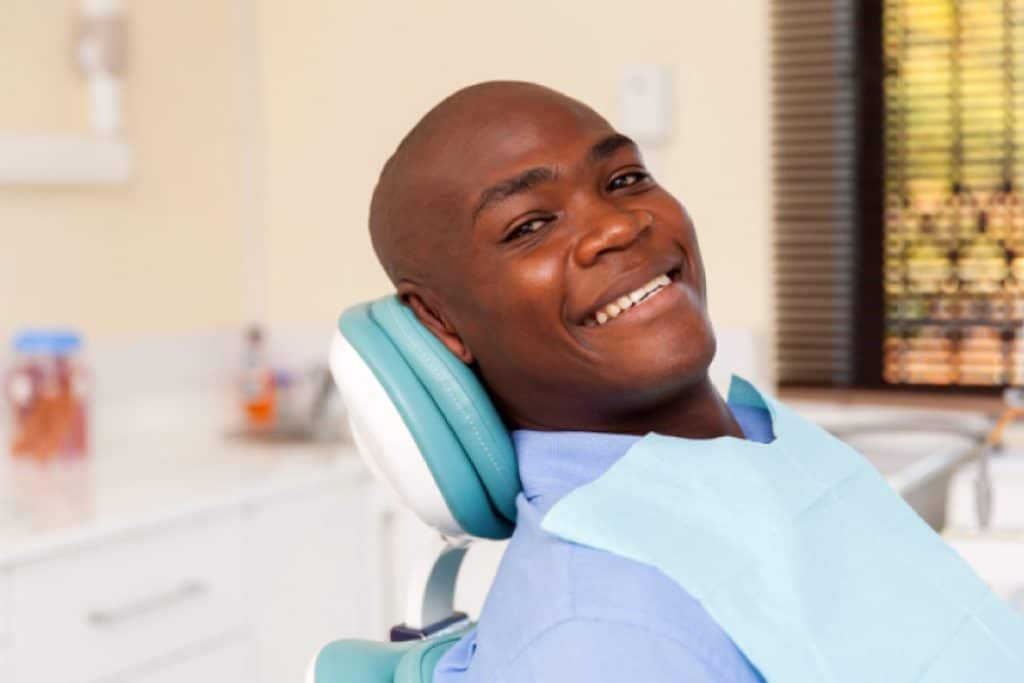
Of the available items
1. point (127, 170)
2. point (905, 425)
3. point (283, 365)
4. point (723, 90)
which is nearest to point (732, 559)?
point (905, 425)

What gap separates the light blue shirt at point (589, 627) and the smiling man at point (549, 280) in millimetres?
23

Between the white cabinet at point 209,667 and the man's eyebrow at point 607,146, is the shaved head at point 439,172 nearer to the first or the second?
the man's eyebrow at point 607,146

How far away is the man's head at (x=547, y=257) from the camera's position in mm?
989

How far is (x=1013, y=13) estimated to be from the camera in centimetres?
246

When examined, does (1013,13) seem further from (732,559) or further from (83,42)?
(732,559)

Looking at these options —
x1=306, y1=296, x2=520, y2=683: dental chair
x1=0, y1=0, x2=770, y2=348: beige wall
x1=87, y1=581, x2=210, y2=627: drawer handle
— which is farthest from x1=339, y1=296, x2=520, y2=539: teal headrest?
x1=0, y1=0, x2=770, y2=348: beige wall

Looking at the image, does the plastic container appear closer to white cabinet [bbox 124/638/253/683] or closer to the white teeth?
white cabinet [bbox 124/638/253/683]

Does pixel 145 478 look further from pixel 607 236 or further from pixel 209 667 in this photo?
pixel 607 236

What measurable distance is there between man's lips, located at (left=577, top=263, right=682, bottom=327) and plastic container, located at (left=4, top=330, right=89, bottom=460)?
1658 mm

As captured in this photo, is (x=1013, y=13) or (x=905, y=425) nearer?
(x=905, y=425)

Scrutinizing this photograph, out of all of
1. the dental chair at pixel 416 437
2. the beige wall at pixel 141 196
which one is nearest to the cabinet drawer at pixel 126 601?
the beige wall at pixel 141 196

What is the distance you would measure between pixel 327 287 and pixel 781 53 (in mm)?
1061

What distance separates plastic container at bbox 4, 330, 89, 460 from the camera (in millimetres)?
2477

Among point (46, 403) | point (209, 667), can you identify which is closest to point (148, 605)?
point (209, 667)
